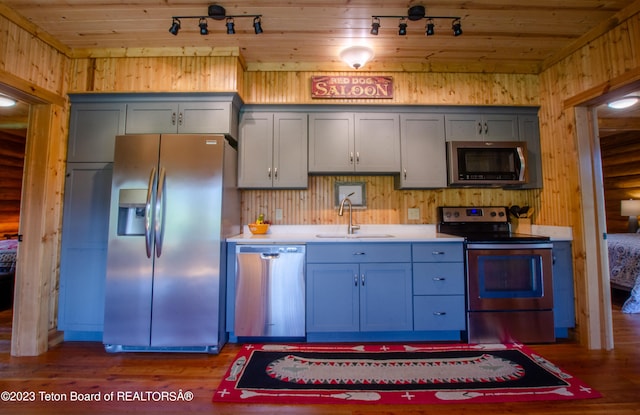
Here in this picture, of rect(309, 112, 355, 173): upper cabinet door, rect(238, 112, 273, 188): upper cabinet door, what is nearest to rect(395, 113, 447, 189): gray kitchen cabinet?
rect(309, 112, 355, 173): upper cabinet door

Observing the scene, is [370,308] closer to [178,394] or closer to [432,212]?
[432,212]

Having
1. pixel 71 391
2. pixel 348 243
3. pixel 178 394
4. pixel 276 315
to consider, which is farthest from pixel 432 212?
pixel 71 391

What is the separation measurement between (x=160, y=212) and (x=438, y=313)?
8.06ft

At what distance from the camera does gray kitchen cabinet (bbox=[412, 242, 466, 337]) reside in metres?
2.35

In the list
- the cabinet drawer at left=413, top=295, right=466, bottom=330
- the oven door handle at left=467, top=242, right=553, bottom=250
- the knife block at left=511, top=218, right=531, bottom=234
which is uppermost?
the knife block at left=511, top=218, right=531, bottom=234

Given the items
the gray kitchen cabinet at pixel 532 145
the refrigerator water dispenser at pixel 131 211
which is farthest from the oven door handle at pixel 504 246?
the refrigerator water dispenser at pixel 131 211

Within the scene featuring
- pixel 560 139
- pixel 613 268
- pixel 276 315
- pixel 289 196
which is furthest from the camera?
pixel 613 268

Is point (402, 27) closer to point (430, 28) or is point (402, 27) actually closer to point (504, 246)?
point (430, 28)

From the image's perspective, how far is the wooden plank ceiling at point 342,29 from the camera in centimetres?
208

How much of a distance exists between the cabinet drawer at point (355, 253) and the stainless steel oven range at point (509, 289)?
2.18ft

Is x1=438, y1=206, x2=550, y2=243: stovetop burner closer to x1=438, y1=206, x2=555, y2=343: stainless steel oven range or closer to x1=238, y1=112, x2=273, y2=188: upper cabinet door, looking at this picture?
x1=438, y1=206, x2=555, y2=343: stainless steel oven range

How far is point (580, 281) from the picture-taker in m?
2.39

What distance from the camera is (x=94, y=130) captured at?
2.48 meters

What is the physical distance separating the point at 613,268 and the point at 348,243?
13.3 feet
